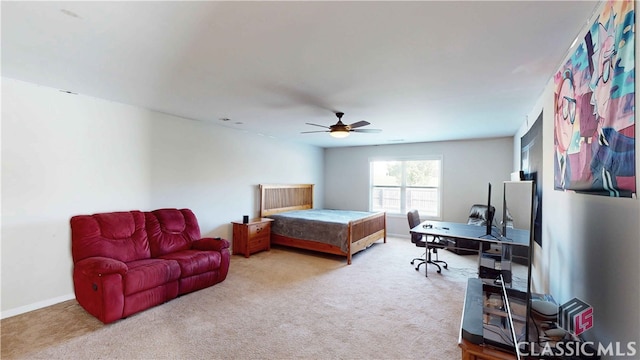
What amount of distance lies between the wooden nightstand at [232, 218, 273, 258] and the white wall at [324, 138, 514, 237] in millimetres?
3106

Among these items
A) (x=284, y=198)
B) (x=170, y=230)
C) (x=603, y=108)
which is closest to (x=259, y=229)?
(x=284, y=198)

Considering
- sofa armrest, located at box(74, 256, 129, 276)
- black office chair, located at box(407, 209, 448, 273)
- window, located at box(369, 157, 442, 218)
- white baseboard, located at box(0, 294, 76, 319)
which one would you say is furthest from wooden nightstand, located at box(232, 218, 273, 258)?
window, located at box(369, 157, 442, 218)

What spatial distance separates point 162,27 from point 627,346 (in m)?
3.07

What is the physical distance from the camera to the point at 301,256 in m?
5.12

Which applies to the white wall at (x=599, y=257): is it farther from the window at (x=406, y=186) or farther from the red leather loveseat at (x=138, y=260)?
the window at (x=406, y=186)

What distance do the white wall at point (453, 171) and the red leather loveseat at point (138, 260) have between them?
460 cm

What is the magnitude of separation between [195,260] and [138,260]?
0.67 m

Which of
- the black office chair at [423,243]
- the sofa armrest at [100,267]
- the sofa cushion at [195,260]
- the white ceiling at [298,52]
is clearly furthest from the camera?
the black office chair at [423,243]

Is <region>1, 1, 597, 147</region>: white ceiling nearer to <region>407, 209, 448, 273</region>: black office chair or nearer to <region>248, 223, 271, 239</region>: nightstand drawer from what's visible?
<region>407, 209, 448, 273</region>: black office chair

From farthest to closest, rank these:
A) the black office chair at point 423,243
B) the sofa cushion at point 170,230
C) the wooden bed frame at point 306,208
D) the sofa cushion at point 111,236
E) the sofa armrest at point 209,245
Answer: the wooden bed frame at point 306,208 → the black office chair at point 423,243 → the sofa armrest at point 209,245 → the sofa cushion at point 170,230 → the sofa cushion at point 111,236

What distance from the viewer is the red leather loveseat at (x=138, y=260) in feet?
8.80


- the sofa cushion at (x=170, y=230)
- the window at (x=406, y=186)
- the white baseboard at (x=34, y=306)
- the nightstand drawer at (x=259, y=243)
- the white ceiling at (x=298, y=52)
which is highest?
the white ceiling at (x=298, y=52)

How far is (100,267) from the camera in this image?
8.85ft


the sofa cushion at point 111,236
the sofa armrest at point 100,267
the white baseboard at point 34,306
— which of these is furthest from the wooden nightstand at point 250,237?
Result: the white baseboard at point 34,306
